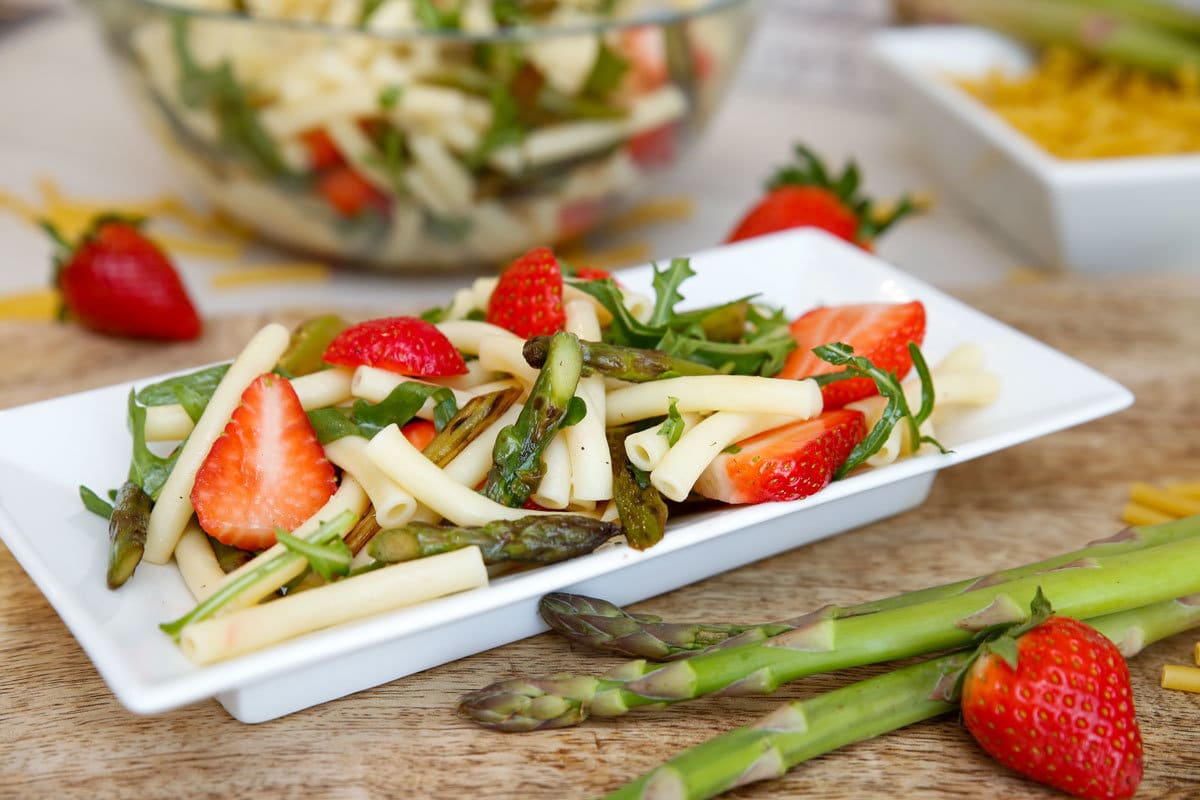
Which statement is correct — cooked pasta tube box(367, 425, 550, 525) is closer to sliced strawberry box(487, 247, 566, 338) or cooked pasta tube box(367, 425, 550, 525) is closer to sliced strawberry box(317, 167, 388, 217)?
sliced strawberry box(487, 247, 566, 338)

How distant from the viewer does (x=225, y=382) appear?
1.49 m

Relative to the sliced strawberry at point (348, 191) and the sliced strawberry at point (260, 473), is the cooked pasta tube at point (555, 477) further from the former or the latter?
the sliced strawberry at point (348, 191)

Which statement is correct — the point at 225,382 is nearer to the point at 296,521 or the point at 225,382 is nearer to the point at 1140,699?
the point at 296,521

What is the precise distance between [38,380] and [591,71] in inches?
44.3

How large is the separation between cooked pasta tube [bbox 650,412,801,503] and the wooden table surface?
0.66 ft

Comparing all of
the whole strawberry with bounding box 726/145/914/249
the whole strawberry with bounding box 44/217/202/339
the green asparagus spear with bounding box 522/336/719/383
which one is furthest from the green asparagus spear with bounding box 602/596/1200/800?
the whole strawberry with bounding box 44/217/202/339

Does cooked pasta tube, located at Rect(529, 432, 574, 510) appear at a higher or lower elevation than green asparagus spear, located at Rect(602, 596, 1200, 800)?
higher

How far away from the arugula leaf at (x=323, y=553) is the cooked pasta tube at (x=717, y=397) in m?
0.40

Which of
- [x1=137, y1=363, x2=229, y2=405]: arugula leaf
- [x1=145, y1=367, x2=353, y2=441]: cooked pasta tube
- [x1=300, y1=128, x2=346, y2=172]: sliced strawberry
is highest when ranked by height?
[x1=300, y1=128, x2=346, y2=172]: sliced strawberry

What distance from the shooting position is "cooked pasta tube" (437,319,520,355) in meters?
1.57

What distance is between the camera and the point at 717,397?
4.80ft

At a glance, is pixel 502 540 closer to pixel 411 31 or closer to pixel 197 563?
pixel 197 563

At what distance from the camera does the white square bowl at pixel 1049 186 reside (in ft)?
8.44

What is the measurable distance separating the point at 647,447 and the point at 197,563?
524 millimetres
